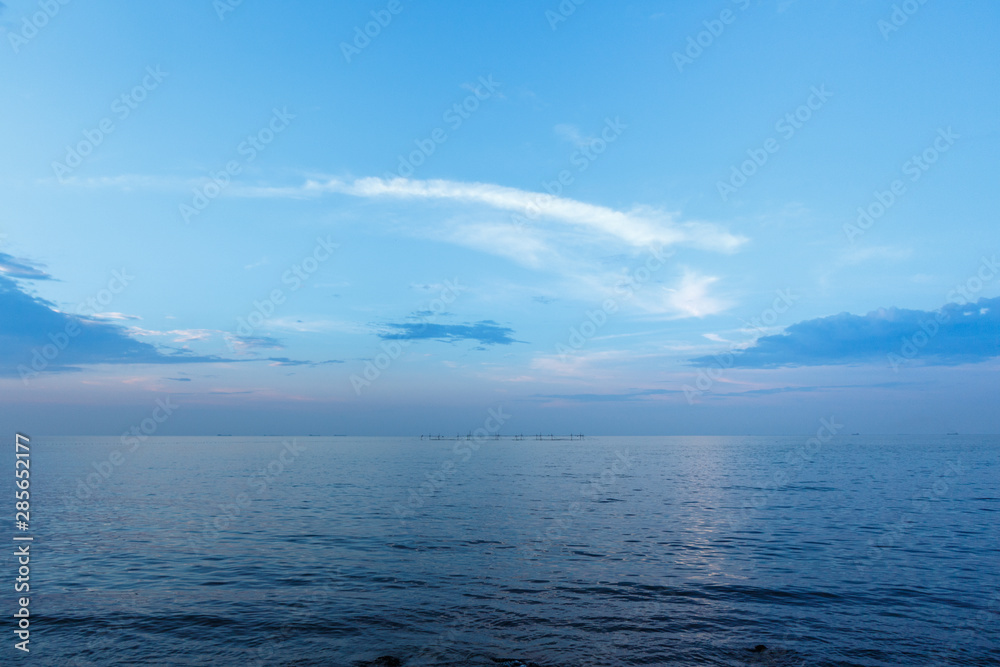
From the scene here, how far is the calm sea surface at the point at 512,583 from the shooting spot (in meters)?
19.6

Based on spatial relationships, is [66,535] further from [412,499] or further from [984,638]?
[984,638]

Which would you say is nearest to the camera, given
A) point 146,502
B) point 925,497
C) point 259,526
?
point 259,526

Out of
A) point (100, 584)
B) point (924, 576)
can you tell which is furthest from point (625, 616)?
point (100, 584)

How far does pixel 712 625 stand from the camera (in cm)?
2186

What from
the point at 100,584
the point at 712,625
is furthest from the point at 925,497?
the point at 100,584

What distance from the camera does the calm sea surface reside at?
1958 centimetres

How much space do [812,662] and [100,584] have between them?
104 ft

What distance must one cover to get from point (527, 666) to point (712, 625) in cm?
868

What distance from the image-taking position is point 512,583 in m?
27.6

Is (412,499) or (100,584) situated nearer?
(100,584)

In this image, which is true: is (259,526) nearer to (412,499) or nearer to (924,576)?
(412,499)

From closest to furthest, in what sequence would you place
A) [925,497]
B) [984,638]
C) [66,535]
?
[984,638]
[66,535]
[925,497]

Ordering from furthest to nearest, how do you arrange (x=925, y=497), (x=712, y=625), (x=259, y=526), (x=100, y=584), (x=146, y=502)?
(x=925, y=497) → (x=146, y=502) → (x=259, y=526) → (x=100, y=584) → (x=712, y=625)

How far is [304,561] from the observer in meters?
32.1
